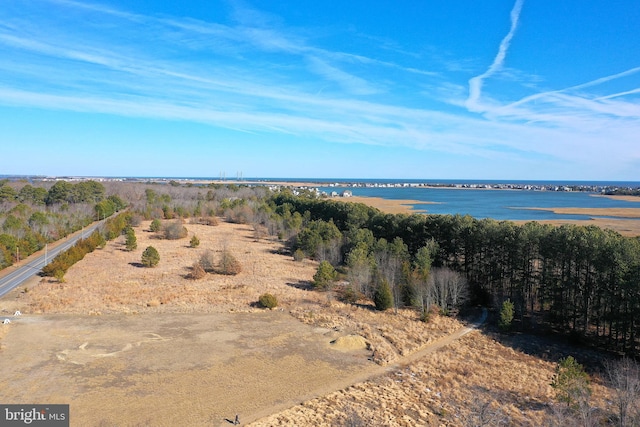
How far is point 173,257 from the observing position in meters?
59.1

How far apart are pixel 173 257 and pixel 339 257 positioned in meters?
24.8

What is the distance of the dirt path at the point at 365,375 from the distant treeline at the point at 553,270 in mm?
7219

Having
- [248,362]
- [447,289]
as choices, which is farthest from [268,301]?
[447,289]

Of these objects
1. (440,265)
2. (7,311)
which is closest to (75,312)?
(7,311)

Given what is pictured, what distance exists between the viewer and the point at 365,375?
23875 mm

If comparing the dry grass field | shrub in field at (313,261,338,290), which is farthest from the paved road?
shrub in field at (313,261,338,290)

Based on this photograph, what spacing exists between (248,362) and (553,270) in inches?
1128

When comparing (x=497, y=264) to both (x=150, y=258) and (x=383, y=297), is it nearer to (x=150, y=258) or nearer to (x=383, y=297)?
(x=383, y=297)

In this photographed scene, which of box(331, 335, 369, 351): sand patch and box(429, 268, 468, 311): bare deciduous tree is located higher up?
box(429, 268, 468, 311): bare deciduous tree

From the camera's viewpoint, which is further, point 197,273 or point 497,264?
point 197,273

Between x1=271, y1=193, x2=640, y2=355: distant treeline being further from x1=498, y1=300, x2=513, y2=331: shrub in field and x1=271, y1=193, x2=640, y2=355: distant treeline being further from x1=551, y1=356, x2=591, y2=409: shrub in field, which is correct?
x1=551, y1=356, x2=591, y2=409: shrub in field

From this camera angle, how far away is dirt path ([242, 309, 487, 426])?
19.2m

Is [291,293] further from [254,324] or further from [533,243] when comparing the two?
[533,243]

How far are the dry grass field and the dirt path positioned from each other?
0.08 m
